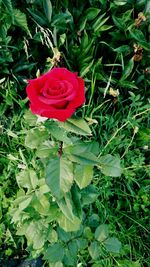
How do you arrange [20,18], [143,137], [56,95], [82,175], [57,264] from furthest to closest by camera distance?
1. [143,137]
2. [20,18]
3. [57,264]
4. [82,175]
5. [56,95]

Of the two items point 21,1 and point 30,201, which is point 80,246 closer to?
point 30,201

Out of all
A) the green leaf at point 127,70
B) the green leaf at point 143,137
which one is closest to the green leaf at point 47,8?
the green leaf at point 127,70

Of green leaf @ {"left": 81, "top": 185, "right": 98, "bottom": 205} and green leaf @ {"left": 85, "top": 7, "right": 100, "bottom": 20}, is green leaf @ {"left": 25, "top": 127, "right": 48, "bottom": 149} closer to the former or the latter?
green leaf @ {"left": 81, "top": 185, "right": 98, "bottom": 205}

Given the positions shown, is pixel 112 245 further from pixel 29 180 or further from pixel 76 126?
pixel 76 126

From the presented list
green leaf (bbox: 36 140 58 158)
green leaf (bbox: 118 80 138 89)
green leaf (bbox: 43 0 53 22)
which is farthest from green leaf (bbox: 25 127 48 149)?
green leaf (bbox: 118 80 138 89)

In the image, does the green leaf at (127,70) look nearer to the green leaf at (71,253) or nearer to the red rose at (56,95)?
the green leaf at (71,253)

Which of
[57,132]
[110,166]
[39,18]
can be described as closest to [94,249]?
[110,166]
